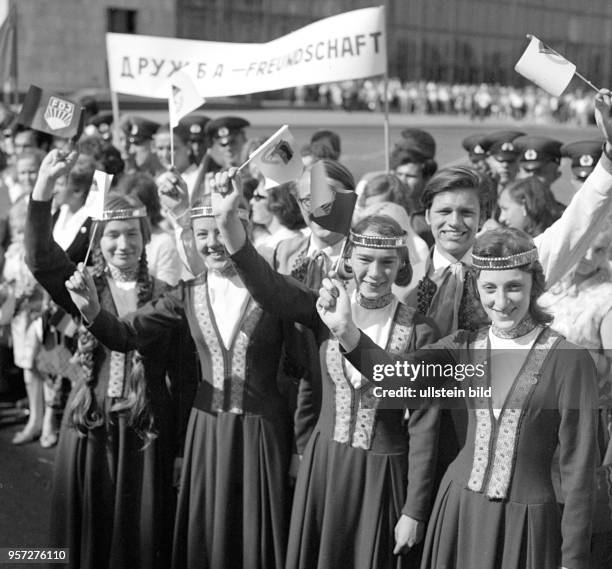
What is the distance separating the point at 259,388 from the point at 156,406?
471 millimetres

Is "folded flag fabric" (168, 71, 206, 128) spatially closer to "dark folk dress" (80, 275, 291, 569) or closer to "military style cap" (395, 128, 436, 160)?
"dark folk dress" (80, 275, 291, 569)

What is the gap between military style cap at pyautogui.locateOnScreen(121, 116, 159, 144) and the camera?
8.20 meters

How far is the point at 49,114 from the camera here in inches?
175

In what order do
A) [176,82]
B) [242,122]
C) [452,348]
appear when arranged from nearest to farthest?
[452,348] → [176,82] → [242,122]

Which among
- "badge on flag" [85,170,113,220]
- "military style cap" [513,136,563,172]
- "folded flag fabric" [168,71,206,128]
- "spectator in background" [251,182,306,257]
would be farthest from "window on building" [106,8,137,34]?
"badge on flag" [85,170,113,220]

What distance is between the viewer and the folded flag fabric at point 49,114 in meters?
4.45

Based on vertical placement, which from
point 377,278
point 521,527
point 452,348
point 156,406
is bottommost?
point 521,527

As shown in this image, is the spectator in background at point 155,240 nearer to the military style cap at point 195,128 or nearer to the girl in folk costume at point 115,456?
the girl in folk costume at point 115,456

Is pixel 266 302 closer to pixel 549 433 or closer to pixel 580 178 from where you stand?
pixel 549 433

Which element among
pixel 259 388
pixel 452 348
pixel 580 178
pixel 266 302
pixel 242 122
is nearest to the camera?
pixel 452 348

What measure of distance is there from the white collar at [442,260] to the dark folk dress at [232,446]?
2.26 feet

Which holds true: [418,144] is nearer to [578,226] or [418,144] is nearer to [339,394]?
[578,226]

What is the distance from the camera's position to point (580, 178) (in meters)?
5.21

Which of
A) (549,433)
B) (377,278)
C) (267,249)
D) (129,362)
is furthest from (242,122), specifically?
(549,433)
